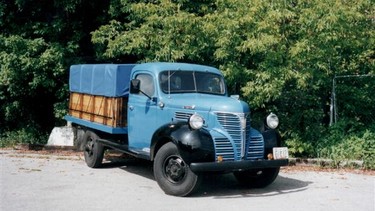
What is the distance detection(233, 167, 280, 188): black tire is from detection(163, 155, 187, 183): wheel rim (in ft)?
5.23

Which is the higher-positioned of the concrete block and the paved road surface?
the concrete block

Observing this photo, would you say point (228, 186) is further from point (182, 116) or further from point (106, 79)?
point (106, 79)

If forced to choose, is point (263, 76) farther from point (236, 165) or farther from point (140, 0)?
point (140, 0)

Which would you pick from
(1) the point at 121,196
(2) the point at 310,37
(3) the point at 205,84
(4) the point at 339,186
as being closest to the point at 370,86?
(2) the point at 310,37

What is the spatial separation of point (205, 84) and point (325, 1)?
13.4 feet

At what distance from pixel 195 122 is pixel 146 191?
160cm

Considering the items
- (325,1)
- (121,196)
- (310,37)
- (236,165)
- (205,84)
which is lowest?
(121,196)

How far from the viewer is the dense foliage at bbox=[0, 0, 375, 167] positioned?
35.0 ft

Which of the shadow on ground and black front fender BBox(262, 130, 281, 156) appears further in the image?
black front fender BBox(262, 130, 281, 156)

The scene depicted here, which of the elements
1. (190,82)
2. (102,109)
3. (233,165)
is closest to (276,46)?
(190,82)

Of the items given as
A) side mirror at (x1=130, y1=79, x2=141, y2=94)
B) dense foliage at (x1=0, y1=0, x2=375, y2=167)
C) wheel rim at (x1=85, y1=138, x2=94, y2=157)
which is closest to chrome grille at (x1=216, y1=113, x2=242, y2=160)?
side mirror at (x1=130, y1=79, x2=141, y2=94)

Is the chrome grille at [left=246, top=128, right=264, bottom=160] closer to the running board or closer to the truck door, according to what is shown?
the truck door

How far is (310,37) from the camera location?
10.8 meters

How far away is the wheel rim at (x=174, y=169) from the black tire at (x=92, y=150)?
291cm
